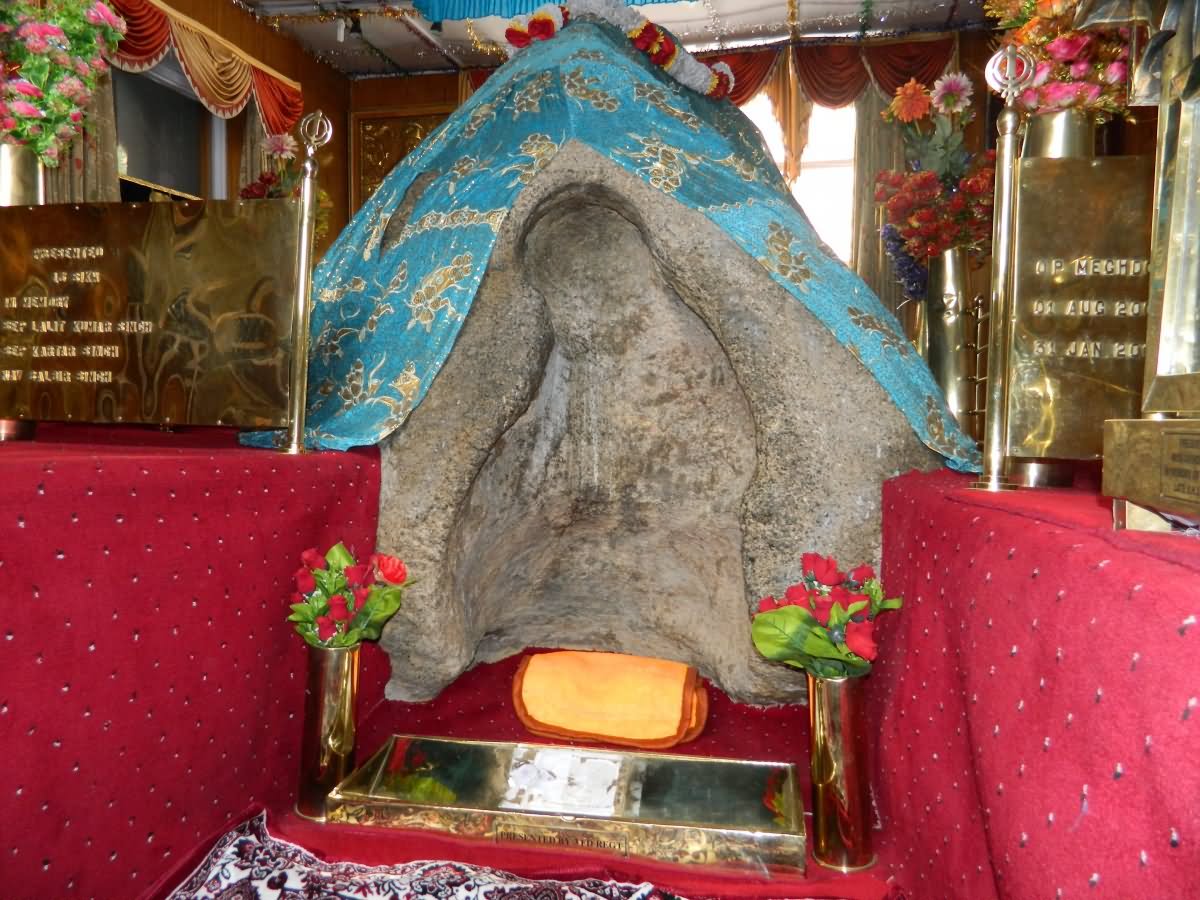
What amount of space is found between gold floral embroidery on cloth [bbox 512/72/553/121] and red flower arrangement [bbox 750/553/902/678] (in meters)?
1.23

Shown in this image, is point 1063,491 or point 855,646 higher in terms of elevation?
point 1063,491

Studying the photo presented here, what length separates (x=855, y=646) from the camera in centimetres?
129

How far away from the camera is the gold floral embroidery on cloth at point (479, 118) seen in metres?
2.08

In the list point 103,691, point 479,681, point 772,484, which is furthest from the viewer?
point 479,681

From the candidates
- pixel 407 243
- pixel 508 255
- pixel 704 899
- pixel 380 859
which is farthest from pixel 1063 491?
pixel 407 243

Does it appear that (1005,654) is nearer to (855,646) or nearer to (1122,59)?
(855,646)

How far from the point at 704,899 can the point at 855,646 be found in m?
0.48

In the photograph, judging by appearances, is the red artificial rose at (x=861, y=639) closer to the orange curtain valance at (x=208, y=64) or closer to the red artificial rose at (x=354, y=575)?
the red artificial rose at (x=354, y=575)

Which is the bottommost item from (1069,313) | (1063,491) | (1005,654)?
(1005,654)

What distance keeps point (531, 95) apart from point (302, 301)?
76 cm

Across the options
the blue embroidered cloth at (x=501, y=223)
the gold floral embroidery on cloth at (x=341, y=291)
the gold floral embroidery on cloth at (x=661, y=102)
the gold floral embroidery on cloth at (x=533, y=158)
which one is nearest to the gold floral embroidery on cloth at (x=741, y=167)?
the blue embroidered cloth at (x=501, y=223)

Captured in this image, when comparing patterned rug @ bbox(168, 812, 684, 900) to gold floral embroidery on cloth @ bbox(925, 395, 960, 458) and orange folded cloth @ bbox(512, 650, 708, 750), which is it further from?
gold floral embroidery on cloth @ bbox(925, 395, 960, 458)

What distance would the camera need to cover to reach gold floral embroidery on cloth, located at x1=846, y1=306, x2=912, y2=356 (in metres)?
1.71

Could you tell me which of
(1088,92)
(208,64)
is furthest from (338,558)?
(208,64)
